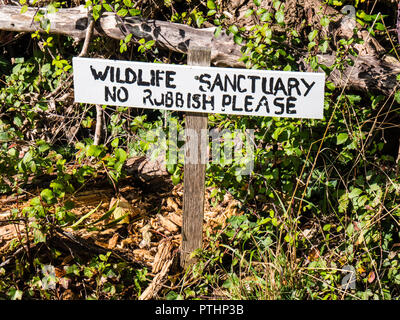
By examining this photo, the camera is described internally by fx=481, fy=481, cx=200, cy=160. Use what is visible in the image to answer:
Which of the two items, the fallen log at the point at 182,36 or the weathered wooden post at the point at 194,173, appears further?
the fallen log at the point at 182,36

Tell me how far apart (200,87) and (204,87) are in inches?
0.9

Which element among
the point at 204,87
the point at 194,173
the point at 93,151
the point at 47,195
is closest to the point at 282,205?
the point at 194,173

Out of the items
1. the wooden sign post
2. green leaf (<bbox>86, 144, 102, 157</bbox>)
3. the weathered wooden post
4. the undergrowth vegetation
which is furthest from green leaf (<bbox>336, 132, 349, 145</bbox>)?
green leaf (<bbox>86, 144, 102, 157</bbox>)

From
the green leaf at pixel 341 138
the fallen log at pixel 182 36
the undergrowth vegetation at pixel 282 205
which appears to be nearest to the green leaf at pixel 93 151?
the undergrowth vegetation at pixel 282 205

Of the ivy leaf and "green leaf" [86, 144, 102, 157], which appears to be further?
"green leaf" [86, 144, 102, 157]

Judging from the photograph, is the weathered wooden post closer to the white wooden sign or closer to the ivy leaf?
the white wooden sign

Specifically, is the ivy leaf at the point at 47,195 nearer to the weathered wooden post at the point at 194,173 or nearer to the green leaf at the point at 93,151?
the green leaf at the point at 93,151

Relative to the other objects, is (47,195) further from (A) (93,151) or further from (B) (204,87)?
(B) (204,87)

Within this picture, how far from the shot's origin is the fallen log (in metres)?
3.22

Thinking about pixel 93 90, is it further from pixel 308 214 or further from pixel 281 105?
pixel 308 214

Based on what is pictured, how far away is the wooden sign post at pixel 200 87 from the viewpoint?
2561mm

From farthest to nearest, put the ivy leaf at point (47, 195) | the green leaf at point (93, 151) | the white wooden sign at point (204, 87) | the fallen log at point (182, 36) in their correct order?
the fallen log at point (182, 36)
the green leaf at point (93, 151)
the ivy leaf at point (47, 195)
the white wooden sign at point (204, 87)

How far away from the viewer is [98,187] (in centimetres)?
377
